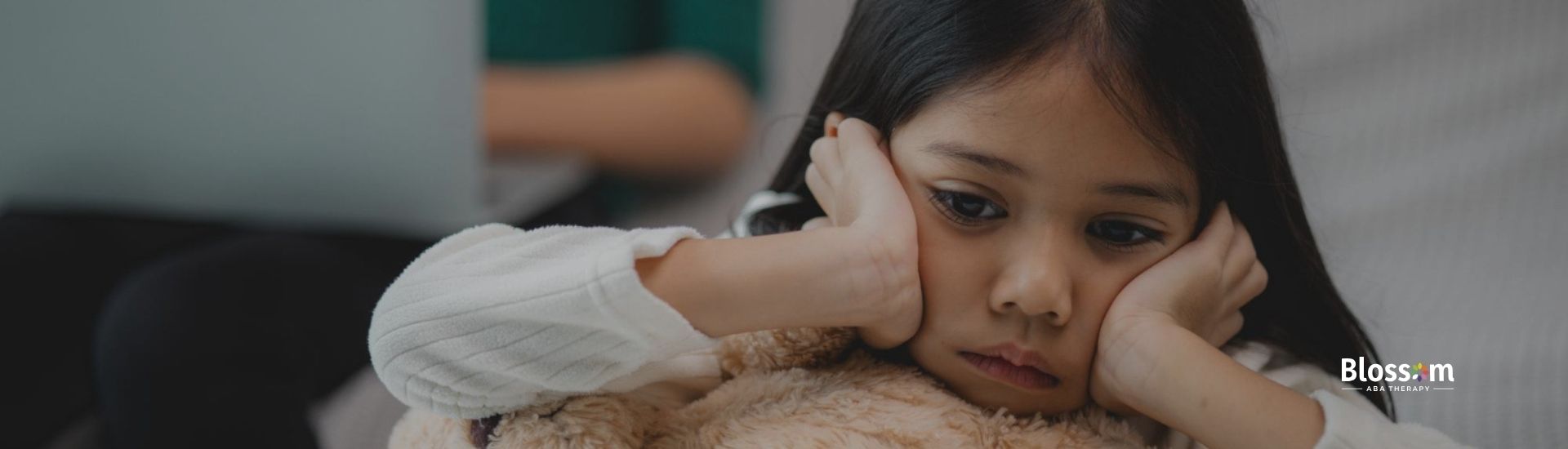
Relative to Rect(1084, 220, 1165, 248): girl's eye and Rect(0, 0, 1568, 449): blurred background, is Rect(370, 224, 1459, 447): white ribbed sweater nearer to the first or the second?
Rect(1084, 220, 1165, 248): girl's eye

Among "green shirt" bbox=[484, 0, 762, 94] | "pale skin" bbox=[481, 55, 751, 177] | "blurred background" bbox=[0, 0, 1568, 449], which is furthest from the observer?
"green shirt" bbox=[484, 0, 762, 94]

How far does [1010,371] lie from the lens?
23.6 inches

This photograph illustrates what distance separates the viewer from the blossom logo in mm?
748

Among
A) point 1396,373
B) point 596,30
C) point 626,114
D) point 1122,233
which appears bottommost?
point 1396,373

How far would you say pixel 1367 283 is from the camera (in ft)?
3.82

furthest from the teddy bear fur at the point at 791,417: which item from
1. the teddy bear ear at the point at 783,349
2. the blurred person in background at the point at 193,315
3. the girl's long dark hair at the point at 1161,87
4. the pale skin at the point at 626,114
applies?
the pale skin at the point at 626,114

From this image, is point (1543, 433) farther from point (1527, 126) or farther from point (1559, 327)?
point (1527, 126)

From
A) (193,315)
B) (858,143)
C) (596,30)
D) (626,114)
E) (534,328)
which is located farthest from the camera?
(596,30)

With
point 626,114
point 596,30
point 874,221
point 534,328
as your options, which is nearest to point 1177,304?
point 874,221

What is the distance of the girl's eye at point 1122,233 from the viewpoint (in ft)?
1.98

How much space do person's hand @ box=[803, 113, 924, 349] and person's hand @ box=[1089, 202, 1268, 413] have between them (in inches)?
4.1

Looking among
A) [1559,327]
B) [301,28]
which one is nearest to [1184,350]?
[1559,327]

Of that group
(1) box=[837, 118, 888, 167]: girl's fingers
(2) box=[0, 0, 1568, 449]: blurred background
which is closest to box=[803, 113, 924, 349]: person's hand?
(1) box=[837, 118, 888, 167]: girl's fingers

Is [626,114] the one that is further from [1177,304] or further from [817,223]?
[1177,304]
